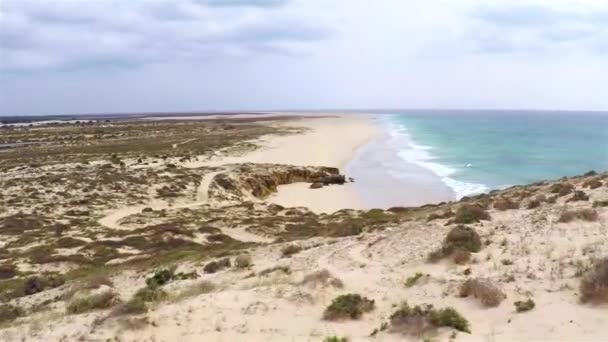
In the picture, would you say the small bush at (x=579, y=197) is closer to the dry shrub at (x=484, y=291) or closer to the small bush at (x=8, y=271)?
the dry shrub at (x=484, y=291)

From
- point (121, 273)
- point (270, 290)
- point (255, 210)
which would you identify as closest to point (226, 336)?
point (270, 290)

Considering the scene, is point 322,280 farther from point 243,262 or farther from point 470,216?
point 470,216

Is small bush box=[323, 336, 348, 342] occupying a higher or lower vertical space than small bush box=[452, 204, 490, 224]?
lower

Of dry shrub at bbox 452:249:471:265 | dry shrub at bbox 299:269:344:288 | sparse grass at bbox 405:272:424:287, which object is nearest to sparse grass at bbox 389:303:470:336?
sparse grass at bbox 405:272:424:287

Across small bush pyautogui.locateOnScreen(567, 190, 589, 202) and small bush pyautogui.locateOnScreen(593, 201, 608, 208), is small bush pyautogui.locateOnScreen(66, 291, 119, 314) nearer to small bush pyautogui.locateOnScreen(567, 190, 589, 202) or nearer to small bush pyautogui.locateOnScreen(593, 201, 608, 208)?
small bush pyautogui.locateOnScreen(593, 201, 608, 208)

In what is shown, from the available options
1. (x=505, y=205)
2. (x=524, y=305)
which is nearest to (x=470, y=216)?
(x=505, y=205)

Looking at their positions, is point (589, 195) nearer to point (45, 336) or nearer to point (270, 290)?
point (270, 290)

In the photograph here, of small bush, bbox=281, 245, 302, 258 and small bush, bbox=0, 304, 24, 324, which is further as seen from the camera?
small bush, bbox=281, 245, 302, 258
